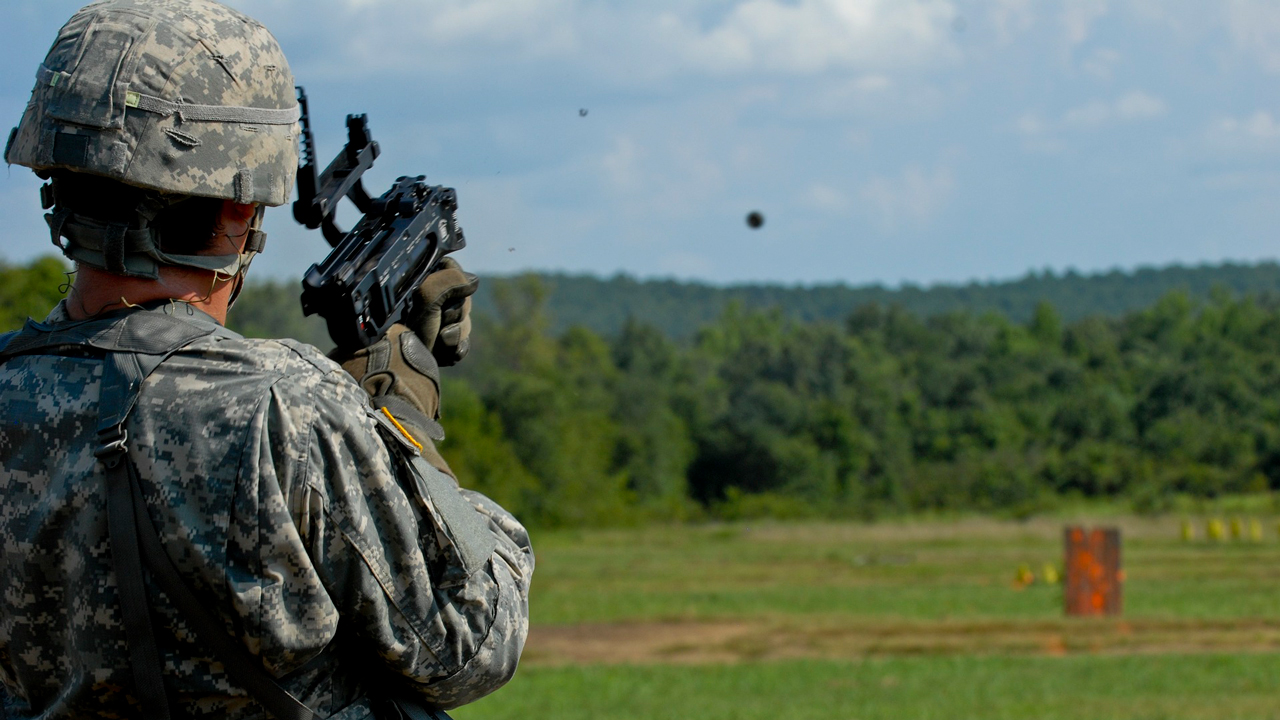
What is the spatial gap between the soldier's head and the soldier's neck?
2 centimetres

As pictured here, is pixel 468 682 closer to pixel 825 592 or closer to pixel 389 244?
pixel 389 244

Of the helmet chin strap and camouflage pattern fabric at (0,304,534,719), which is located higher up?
the helmet chin strap

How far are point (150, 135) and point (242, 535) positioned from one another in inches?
22.1

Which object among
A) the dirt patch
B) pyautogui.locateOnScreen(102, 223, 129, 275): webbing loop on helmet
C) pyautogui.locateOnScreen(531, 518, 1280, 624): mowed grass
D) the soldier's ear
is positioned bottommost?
pyautogui.locateOnScreen(531, 518, 1280, 624): mowed grass

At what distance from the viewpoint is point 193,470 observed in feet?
6.15

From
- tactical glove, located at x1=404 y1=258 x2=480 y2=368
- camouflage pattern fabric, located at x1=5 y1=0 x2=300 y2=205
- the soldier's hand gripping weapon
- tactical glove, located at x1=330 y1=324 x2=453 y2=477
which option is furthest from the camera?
tactical glove, located at x1=404 y1=258 x2=480 y2=368

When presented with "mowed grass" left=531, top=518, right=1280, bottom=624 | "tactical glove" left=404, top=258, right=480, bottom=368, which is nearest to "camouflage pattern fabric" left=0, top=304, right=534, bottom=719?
"tactical glove" left=404, top=258, right=480, bottom=368

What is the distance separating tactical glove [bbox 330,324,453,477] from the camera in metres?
2.64

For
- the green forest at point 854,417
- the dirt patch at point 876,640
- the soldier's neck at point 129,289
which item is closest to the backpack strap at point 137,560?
the soldier's neck at point 129,289

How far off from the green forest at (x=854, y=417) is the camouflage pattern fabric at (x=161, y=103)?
142ft

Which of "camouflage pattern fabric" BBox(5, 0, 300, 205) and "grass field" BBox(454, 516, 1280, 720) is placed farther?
"grass field" BBox(454, 516, 1280, 720)

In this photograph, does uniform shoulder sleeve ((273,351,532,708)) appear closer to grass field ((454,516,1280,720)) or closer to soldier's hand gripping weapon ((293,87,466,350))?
soldier's hand gripping weapon ((293,87,466,350))

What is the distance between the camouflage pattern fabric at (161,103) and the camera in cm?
197

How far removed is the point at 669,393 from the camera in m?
82.5
